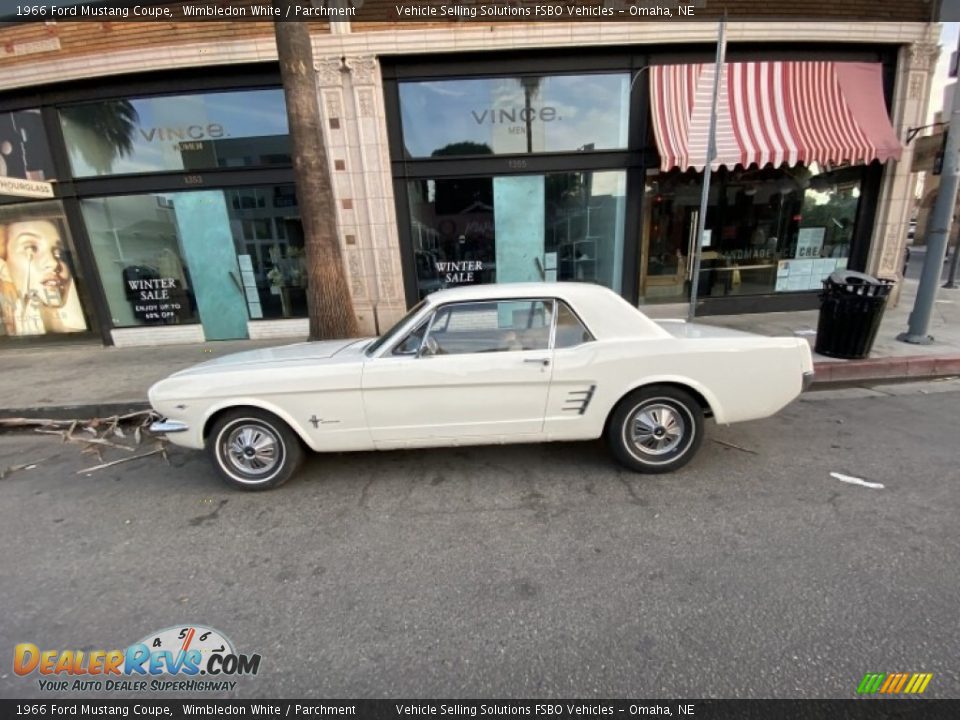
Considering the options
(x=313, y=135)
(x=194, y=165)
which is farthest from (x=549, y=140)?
(x=194, y=165)

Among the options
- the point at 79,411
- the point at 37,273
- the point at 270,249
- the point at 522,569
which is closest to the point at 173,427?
the point at 522,569

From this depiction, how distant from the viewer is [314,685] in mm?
1776

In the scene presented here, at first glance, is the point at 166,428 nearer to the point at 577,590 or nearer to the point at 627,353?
the point at 577,590

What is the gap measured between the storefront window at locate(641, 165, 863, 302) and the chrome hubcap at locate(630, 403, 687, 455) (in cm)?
597

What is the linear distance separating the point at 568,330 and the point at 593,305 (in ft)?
0.91

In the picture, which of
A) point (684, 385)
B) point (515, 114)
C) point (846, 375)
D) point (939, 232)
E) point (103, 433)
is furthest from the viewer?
point (515, 114)

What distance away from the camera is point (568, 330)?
3.24 m

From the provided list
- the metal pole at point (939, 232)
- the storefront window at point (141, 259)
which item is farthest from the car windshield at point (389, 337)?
the metal pole at point (939, 232)

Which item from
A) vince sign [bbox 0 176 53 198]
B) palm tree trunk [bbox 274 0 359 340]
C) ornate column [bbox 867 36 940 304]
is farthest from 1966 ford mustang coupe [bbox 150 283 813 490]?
ornate column [bbox 867 36 940 304]

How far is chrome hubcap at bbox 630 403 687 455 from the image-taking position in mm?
3250

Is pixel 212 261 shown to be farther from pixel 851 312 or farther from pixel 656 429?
pixel 851 312

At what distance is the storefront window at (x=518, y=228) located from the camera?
789cm

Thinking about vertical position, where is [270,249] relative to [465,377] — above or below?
above

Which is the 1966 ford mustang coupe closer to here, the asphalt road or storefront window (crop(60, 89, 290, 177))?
the asphalt road
